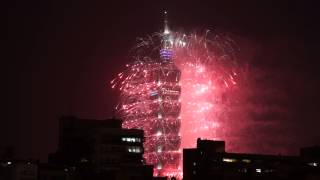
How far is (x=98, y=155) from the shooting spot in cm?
13012

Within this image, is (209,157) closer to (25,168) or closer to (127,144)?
(127,144)

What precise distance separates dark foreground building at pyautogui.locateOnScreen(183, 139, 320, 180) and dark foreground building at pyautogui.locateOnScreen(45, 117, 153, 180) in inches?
393

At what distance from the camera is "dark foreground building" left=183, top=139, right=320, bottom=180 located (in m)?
134

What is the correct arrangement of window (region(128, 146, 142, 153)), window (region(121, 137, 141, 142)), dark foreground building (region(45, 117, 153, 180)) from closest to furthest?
1. dark foreground building (region(45, 117, 153, 180))
2. window (region(121, 137, 141, 142))
3. window (region(128, 146, 142, 153))

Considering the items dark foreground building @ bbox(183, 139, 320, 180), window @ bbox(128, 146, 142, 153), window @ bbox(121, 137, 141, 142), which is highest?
window @ bbox(121, 137, 141, 142)

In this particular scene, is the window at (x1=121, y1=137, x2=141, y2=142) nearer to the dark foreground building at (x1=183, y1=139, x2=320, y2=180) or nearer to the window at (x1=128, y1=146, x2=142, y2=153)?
the window at (x1=128, y1=146, x2=142, y2=153)

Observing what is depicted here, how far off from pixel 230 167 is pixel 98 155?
2556cm

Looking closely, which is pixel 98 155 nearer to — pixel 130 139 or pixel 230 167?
pixel 130 139

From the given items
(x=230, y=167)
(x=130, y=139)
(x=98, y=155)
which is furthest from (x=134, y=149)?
(x=230, y=167)

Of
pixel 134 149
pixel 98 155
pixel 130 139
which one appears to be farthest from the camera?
pixel 134 149

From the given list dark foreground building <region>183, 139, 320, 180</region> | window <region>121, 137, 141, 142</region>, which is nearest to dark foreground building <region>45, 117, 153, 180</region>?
window <region>121, 137, 141, 142</region>

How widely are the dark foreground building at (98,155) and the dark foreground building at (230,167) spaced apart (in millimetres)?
9978

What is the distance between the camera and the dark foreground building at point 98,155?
125156mm

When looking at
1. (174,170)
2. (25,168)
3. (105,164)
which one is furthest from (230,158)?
(25,168)
